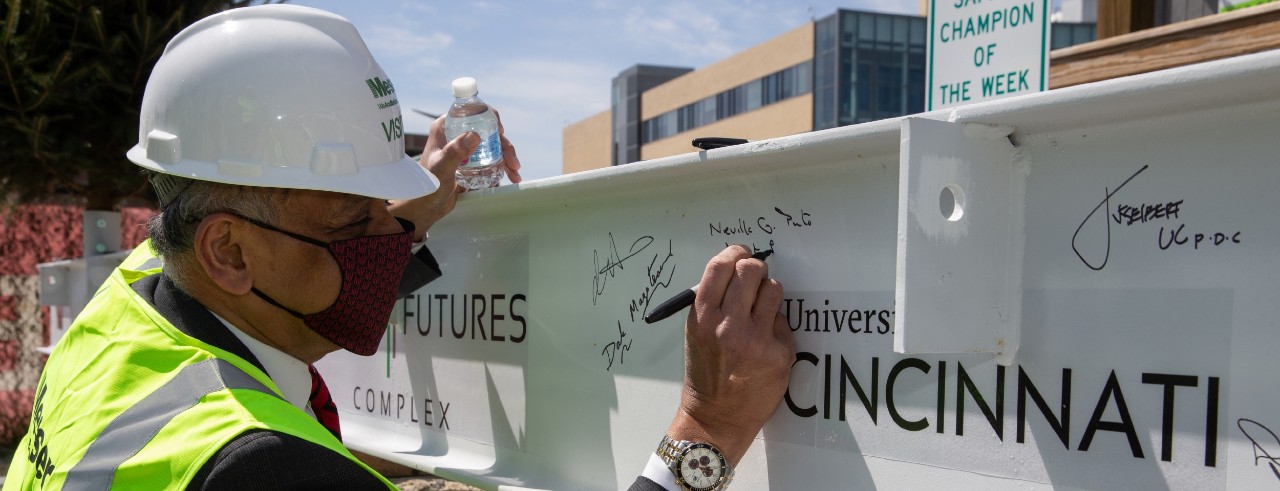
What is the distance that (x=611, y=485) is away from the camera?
2420 millimetres

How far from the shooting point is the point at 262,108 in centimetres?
Result: 191

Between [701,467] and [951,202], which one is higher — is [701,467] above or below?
below

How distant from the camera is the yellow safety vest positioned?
151 cm

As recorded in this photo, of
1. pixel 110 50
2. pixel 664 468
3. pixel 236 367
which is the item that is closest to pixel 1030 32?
pixel 664 468

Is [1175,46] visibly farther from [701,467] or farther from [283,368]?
[283,368]

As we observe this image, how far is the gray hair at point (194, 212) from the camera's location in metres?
1.90

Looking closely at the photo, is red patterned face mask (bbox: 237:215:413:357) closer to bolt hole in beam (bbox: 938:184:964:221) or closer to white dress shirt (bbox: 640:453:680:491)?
white dress shirt (bbox: 640:453:680:491)

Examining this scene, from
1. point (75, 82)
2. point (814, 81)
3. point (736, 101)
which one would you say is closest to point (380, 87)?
point (75, 82)
